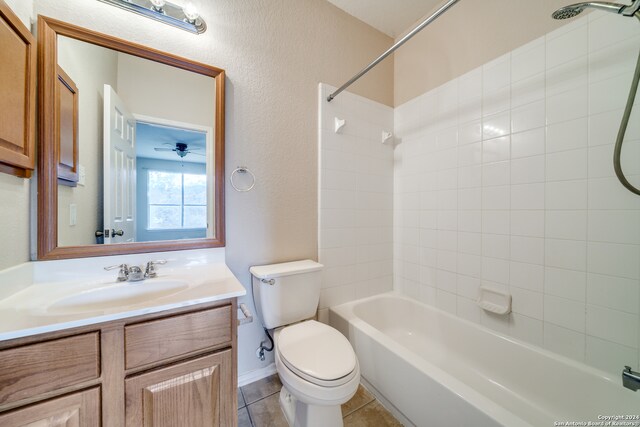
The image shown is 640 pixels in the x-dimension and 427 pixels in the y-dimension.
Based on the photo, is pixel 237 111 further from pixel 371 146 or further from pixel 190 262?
pixel 371 146

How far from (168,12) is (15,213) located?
1121mm

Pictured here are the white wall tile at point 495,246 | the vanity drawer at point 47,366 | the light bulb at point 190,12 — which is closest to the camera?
the vanity drawer at point 47,366

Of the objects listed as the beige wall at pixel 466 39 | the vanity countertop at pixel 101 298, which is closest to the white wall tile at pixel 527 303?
the beige wall at pixel 466 39

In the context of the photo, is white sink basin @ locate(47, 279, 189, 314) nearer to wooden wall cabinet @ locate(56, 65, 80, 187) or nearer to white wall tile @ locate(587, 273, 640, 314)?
wooden wall cabinet @ locate(56, 65, 80, 187)

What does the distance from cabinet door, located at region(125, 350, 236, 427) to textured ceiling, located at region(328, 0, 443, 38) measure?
7.67 feet

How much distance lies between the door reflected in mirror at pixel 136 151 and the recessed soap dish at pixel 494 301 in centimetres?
170

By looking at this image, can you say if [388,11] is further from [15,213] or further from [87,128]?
[15,213]

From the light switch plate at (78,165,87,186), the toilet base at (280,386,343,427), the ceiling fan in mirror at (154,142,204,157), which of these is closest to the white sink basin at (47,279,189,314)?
the light switch plate at (78,165,87,186)

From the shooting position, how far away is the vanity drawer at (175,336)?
748mm

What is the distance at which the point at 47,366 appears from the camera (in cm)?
65

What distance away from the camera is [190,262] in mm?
1282

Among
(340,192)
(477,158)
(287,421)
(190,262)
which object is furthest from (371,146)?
(287,421)

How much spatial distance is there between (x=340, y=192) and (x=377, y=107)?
0.83 m

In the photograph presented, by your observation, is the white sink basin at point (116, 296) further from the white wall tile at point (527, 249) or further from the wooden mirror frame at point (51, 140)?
the white wall tile at point (527, 249)
